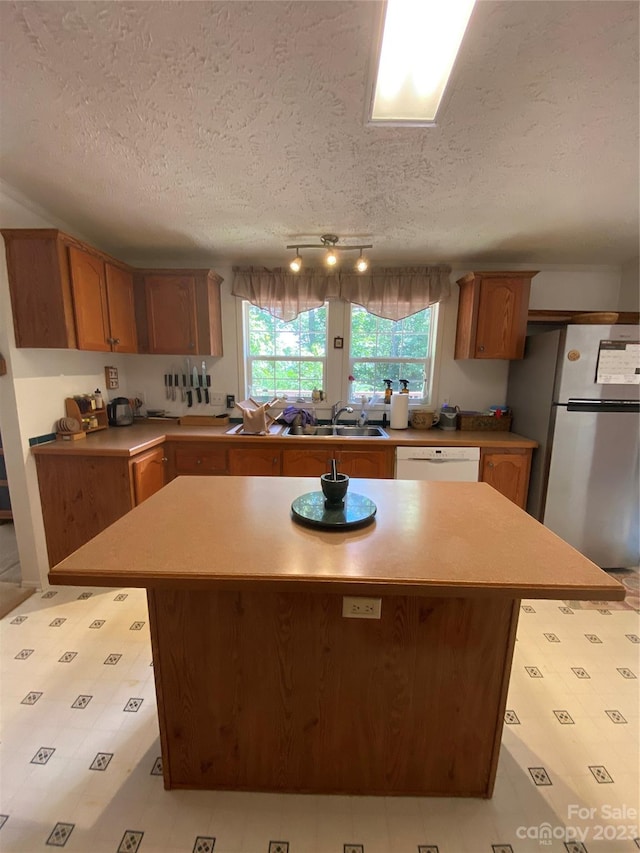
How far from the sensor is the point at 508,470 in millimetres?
2662

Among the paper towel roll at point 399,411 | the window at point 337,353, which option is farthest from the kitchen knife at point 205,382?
the paper towel roll at point 399,411

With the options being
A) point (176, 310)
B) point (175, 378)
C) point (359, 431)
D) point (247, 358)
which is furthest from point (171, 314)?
point (359, 431)

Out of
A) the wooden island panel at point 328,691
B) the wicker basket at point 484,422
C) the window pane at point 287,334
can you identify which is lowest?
the wooden island panel at point 328,691

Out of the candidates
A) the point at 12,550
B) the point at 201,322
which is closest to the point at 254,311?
the point at 201,322

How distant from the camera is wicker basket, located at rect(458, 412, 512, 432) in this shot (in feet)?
9.89

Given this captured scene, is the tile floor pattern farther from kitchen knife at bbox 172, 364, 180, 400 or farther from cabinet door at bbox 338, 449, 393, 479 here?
kitchen knife at bbox 172, 364, 180, 400

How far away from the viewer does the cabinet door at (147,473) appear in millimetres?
2307

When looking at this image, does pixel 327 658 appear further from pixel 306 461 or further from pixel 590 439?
pixel 590 439

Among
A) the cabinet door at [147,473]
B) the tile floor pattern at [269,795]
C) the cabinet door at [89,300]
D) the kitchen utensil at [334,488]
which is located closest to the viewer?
the tile floor pattern at [269,795]

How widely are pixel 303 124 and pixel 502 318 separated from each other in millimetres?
2117

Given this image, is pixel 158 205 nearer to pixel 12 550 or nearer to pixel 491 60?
pixel 491 60

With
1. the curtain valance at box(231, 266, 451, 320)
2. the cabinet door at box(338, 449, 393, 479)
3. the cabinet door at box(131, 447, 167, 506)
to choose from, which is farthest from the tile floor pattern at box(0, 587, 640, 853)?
the curtain valance at box(231, 266, 451, 320)

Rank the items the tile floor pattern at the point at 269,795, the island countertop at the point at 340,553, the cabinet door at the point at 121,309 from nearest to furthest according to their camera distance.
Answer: the island countertop at the point at 340,553 < the tile floor pattern at the point at 269,795 < the cabinet door at the point at 121,309

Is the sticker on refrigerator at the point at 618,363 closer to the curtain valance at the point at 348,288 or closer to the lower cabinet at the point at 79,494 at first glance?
the curtain valance at the point at 348,288
